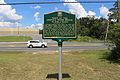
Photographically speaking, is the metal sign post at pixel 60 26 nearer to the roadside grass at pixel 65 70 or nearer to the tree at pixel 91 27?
the roadside grass at pixel 65 70

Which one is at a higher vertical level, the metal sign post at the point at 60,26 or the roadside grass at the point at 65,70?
the metal sign post at the point at 60,26

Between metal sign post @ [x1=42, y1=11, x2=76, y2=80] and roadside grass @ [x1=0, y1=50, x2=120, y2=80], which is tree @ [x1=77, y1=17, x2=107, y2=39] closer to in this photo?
roadside grass @ [x1=0, y1=50, x2=120, y2=80]

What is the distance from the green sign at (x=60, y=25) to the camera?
1059 cm

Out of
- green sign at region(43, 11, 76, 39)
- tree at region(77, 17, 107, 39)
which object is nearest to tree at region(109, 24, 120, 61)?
green sign at region(43, 11, 76, 39)

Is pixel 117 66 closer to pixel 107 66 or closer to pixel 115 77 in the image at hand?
pixel 107 66

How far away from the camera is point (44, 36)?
10.8m

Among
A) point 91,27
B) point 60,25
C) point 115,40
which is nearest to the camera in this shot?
point 60,25

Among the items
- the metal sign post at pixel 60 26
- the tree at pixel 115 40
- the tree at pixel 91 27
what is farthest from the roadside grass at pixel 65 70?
the tree at pixel 91 27

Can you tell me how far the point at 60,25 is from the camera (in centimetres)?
1062

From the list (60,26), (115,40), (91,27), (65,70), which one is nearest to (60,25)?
(60,26)

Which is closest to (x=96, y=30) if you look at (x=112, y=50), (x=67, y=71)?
(x=112, y=50)

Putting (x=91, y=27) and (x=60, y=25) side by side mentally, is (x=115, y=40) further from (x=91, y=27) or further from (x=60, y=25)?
(x=91, y=27)

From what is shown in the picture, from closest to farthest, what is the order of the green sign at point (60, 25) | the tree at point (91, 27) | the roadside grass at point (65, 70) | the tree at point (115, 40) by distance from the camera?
the green sign at point (60, 25)
the roadside grass at point (65, 70)
the tree at point (115, 40)
the tree at point (91, 27)

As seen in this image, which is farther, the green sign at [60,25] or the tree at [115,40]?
→ the tree at [115,40]
